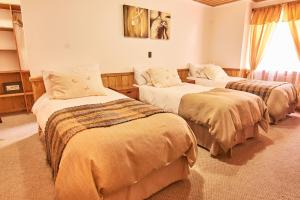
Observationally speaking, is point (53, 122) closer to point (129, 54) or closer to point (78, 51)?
point (78, 51)

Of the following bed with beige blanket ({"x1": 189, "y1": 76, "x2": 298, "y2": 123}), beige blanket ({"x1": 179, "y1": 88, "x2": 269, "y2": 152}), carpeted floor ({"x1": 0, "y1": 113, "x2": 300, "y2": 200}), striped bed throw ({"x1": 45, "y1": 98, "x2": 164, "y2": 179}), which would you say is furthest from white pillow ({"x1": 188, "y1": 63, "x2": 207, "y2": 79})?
striped bed throw ({"x1": 45, "y1": 98, "x2": 164, "y2": 179})

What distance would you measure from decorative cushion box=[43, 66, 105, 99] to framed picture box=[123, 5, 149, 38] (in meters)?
1.30

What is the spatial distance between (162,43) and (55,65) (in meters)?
2.07

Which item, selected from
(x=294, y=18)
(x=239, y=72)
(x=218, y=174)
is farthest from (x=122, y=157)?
(x=294, y=18)

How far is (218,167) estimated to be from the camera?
196 cm

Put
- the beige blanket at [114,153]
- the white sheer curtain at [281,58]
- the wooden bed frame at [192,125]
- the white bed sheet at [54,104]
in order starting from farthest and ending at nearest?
the white sheer curtain at [281,58], the wooden bed frame at [192,125], the white bed sheet at [54,104], the beige blanket at [114,153]

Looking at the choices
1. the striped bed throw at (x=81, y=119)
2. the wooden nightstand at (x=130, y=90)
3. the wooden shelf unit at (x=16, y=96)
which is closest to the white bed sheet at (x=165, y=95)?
the wooden nightstand at (x=130, y=90)

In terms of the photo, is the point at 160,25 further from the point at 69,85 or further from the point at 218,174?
the point at 218,174

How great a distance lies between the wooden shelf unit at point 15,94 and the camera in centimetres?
340

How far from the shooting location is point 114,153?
3.91ft

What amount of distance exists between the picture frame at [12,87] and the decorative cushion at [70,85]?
4.97ft

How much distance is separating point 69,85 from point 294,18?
13.8ft

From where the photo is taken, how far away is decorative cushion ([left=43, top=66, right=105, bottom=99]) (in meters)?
2.27

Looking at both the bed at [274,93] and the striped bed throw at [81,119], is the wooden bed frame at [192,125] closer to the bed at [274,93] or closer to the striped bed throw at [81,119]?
the bed at [274,93]
